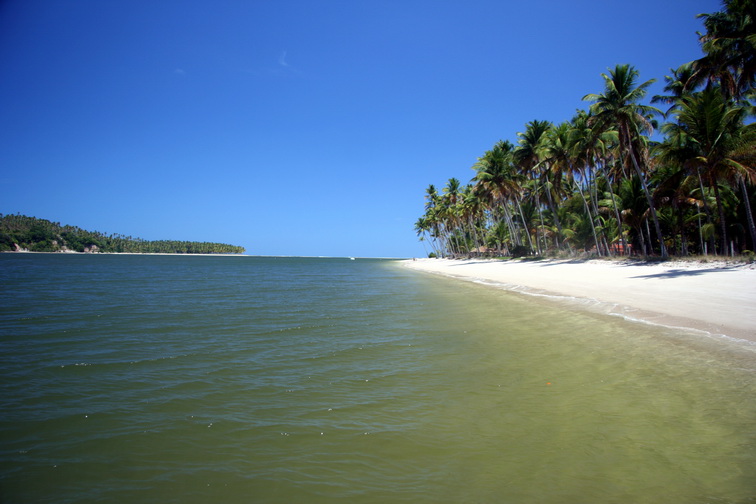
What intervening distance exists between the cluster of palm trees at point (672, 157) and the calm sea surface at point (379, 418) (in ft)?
56.5

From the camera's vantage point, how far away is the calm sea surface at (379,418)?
2.94 metres

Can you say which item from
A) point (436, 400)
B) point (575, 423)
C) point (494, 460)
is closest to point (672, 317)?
point (575, 423)

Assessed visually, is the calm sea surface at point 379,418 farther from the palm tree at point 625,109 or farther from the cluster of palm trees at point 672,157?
the palm tree at point 625,109

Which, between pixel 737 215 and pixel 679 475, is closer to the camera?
pixel 679 475

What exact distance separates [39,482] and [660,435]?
5960mm

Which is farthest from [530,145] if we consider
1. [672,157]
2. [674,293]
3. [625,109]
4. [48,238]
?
[48,238]

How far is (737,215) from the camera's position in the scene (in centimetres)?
2423

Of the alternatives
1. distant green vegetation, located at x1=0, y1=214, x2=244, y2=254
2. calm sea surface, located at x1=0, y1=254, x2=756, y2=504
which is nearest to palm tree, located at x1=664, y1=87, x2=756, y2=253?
calm sea surface, located at x1=0, y1=254, x2=756, y2=504

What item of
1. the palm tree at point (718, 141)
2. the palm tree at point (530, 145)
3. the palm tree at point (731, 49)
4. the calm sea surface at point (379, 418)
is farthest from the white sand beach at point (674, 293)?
the palm tree at point (530, 145)

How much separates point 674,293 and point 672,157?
479 inches

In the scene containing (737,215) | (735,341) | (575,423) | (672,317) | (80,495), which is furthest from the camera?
(737,215)

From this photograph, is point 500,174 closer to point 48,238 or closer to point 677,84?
point 677,84

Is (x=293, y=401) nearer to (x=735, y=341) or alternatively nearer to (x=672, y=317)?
(x=735, y=341)

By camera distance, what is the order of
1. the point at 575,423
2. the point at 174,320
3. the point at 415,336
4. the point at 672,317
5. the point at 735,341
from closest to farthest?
the point at 575,423
the point at 735,341
the point at 415,336
the point at 672,317
the point at 174,320
